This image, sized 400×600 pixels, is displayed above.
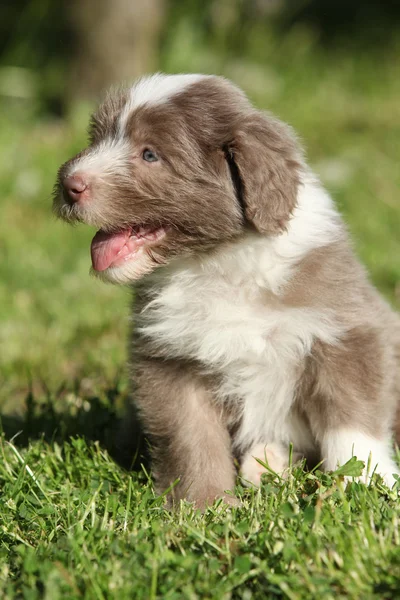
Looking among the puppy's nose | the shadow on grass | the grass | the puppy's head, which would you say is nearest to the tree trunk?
the grass

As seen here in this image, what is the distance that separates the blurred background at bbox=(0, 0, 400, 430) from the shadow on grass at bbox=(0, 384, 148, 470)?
3cm

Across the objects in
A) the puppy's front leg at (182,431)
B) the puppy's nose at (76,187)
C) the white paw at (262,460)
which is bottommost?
the white paw at (262,460)

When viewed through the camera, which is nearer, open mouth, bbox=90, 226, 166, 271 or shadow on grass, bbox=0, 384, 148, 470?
open mouth, bbox=90, 226, 166, 271

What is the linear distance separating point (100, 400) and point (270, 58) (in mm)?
8700

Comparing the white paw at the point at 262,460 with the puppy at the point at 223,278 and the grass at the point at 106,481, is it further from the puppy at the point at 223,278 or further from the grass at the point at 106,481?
the grass at the point at 106,481

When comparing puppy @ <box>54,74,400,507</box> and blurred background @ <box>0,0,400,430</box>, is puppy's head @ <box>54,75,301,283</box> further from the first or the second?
blurred background @ <box>0,0,400,430</box>

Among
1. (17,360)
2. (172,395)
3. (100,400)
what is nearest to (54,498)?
(172,395)

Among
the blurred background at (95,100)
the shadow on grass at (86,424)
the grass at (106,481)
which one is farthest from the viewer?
the blurred background at (95,100)

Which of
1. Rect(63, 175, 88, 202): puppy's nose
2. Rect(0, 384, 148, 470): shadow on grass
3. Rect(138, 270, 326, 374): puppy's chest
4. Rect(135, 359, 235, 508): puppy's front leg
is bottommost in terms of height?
Rect(0, 384, 148, 470): shadow on grass

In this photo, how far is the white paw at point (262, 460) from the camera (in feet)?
12.6

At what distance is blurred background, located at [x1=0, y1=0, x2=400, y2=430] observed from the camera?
231 inches

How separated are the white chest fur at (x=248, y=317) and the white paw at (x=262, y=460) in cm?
18

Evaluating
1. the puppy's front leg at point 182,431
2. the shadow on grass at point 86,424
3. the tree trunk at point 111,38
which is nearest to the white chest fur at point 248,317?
the puppy's front leg at point 182,431

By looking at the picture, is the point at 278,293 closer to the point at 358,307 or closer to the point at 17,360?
the point at 358,307
